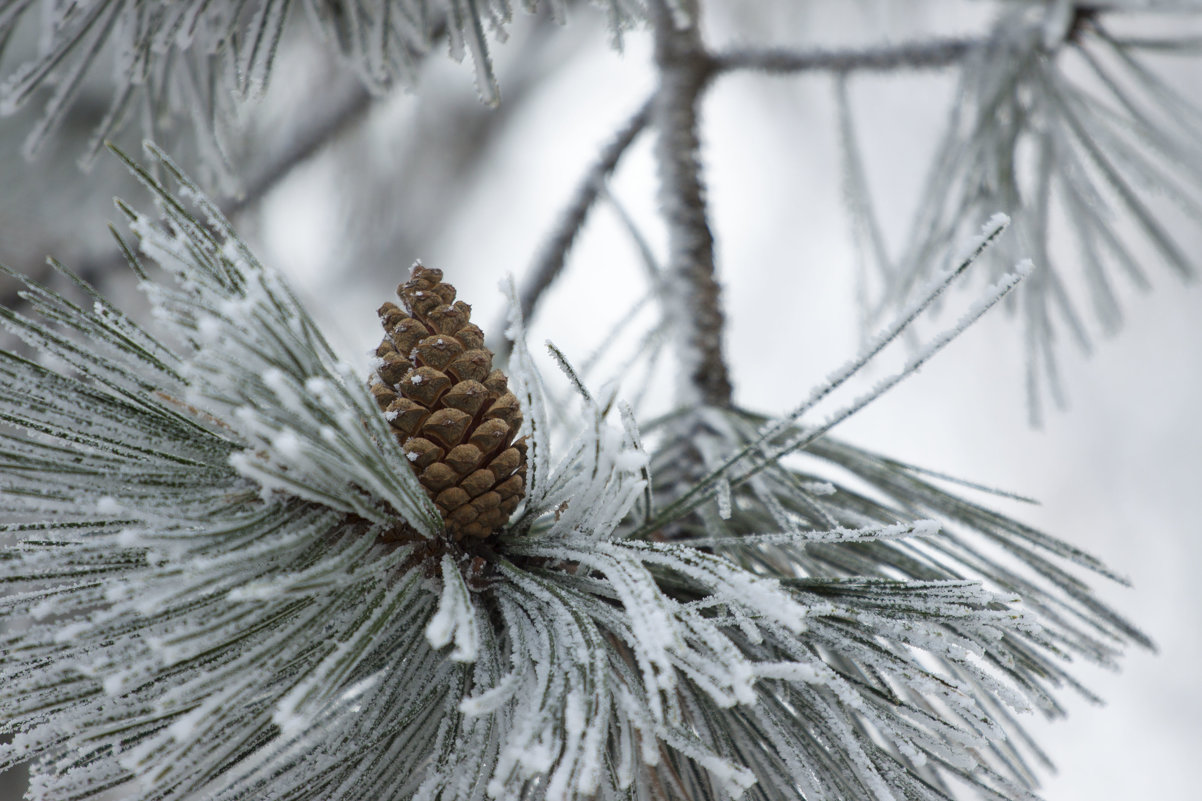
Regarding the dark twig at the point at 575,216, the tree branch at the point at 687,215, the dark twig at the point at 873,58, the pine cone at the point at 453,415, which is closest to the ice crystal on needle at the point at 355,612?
the pine cone at the point at 453,415

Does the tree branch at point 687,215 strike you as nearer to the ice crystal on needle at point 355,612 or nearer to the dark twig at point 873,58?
the dark twig at point 873,58

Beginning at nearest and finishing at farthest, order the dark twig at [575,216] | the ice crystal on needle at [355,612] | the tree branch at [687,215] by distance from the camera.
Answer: the ice crystal on needle at [355,612] → the tree branch at [687,215] → the dark twig at [575,216]

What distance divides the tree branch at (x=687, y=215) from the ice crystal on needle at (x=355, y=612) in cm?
20

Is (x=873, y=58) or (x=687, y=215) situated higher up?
(x=873, y=58)

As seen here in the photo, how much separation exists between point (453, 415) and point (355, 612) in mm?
89

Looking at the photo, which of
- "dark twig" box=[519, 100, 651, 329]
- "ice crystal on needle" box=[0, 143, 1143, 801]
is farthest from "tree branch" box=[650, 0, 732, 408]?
"ice crystal on needle" box=[0, 143, 1143, 801]

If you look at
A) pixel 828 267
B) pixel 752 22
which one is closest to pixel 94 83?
pixel 752 22

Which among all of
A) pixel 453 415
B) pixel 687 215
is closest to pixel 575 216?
pixel 687 215

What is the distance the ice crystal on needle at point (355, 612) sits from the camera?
0.28m

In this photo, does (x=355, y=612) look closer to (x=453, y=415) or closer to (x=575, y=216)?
(x=453, y=415)

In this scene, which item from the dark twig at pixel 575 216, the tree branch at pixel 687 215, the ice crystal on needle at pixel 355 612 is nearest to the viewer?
the ice crystal on needle at pixel 355 612

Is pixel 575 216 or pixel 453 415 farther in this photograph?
pixel 575 216

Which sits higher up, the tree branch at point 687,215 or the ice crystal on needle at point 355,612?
the tree branch at point 687,215

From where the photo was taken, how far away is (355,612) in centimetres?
33
